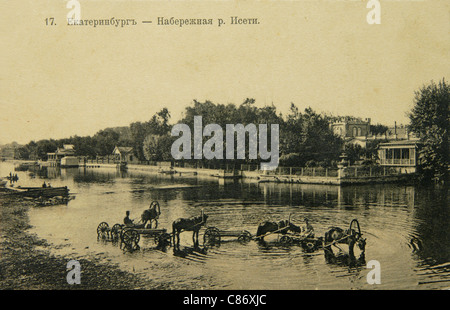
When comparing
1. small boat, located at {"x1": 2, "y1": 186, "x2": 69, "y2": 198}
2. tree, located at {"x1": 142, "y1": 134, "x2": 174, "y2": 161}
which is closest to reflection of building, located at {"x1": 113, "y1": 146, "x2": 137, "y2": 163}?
tree, located at {"x1": 142, "y1": 134, "x2": 174, "y2": 161}

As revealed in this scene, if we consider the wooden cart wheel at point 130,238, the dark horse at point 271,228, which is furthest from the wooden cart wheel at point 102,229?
the dark horse at point 271,228

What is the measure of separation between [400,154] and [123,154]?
5661cm

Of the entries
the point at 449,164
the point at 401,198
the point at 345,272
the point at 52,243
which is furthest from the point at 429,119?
the point at 52,243

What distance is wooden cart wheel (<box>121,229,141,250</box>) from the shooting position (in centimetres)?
1153

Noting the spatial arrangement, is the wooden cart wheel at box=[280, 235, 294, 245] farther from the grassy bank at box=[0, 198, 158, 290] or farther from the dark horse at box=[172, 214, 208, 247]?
the grassy bank at box=[0, 198, 158, 290]

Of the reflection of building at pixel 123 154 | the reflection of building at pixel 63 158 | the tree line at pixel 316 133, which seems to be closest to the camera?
the tree line at pixel 316 133

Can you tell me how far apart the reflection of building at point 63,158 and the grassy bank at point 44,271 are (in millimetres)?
57788

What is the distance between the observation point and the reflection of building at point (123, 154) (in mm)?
76688

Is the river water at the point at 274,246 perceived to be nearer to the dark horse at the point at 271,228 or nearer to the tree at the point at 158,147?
the dark horse at the point at 271,228

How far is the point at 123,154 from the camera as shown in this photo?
77.7m

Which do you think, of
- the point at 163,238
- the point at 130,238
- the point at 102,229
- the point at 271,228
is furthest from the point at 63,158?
the point at 271,228

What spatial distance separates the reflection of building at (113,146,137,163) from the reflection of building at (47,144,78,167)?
9.21 meters

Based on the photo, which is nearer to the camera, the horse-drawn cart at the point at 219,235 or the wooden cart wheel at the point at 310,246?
the wooden cart wheel at the point at 310,246
